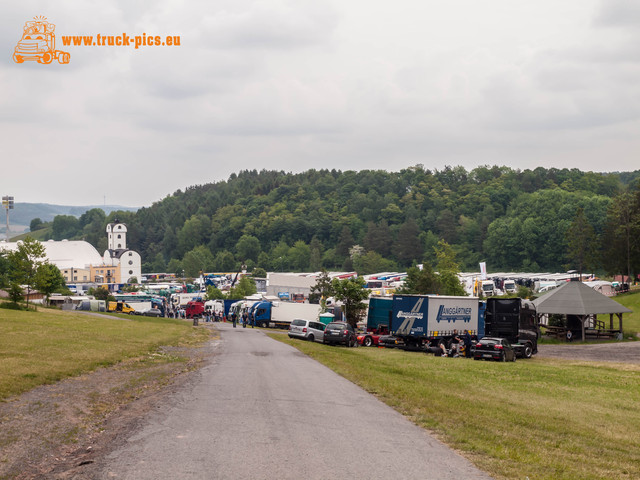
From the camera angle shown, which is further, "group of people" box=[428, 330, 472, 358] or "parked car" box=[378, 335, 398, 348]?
"parked car" box=[378, 335, 398, 348]

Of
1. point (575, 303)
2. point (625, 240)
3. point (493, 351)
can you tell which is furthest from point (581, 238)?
point (493, 351)

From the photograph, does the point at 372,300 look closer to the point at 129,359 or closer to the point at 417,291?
the point at 129,359

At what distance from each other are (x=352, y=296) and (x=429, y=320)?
69.5ft

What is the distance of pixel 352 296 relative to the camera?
6028 centimetres

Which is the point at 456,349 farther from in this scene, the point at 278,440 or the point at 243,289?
the point at 243,289

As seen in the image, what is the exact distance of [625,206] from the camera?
95.3m

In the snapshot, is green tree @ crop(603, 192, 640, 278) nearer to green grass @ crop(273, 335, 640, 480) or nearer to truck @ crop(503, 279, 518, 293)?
truck @ crop(503, 279, 518, 293)

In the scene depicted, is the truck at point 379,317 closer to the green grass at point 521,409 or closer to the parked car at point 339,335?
the parked car at point 339,335

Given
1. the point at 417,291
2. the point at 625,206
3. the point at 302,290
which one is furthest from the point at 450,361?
the point at 302,290

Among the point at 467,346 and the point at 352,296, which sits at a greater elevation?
the point at 352,296

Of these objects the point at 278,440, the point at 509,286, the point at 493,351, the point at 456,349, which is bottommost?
the point at 456,349

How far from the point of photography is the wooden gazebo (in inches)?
2071

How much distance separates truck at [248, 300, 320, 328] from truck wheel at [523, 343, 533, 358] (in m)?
28.7

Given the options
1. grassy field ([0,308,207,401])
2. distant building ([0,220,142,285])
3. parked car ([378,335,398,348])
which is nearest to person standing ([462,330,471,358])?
parked car ([378,335,398,348])
